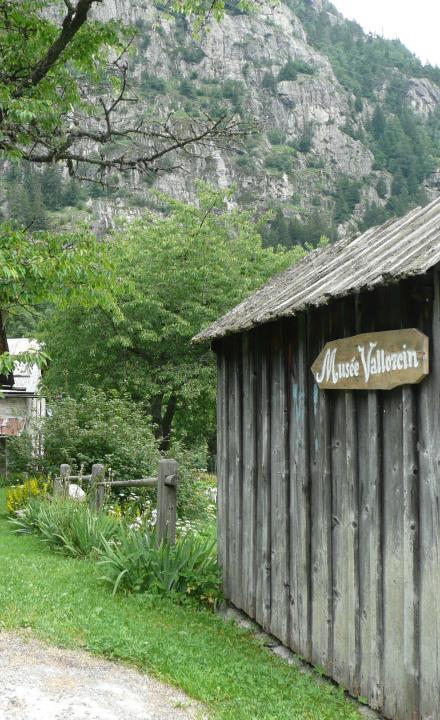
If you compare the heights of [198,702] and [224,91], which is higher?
[224,91]

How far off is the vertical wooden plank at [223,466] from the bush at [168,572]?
0.52ft

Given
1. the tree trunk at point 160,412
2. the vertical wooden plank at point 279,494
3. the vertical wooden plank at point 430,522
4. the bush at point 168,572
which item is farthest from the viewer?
the tree trunk at point 160,412

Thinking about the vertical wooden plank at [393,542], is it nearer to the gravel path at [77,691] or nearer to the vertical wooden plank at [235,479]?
the gravel path at [77,691]

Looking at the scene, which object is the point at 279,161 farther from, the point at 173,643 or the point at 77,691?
the point at 77,691

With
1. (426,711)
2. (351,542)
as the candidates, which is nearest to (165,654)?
(351,542)

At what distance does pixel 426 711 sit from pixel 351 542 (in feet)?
3.69

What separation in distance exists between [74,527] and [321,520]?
502 centimetres

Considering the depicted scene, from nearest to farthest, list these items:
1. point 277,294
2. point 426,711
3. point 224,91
A: point 426,711 < point 277,294 < point 224,91

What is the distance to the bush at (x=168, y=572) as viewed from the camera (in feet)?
22.6

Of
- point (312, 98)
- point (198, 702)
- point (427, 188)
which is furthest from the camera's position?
point (312, 98)

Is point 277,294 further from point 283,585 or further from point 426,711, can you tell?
point 426,711

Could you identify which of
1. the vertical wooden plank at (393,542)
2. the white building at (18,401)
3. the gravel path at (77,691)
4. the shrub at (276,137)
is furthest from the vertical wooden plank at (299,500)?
the shrub at (276,137)

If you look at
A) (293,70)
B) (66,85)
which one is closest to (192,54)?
(293,70)

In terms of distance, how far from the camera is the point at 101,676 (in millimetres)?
4781
